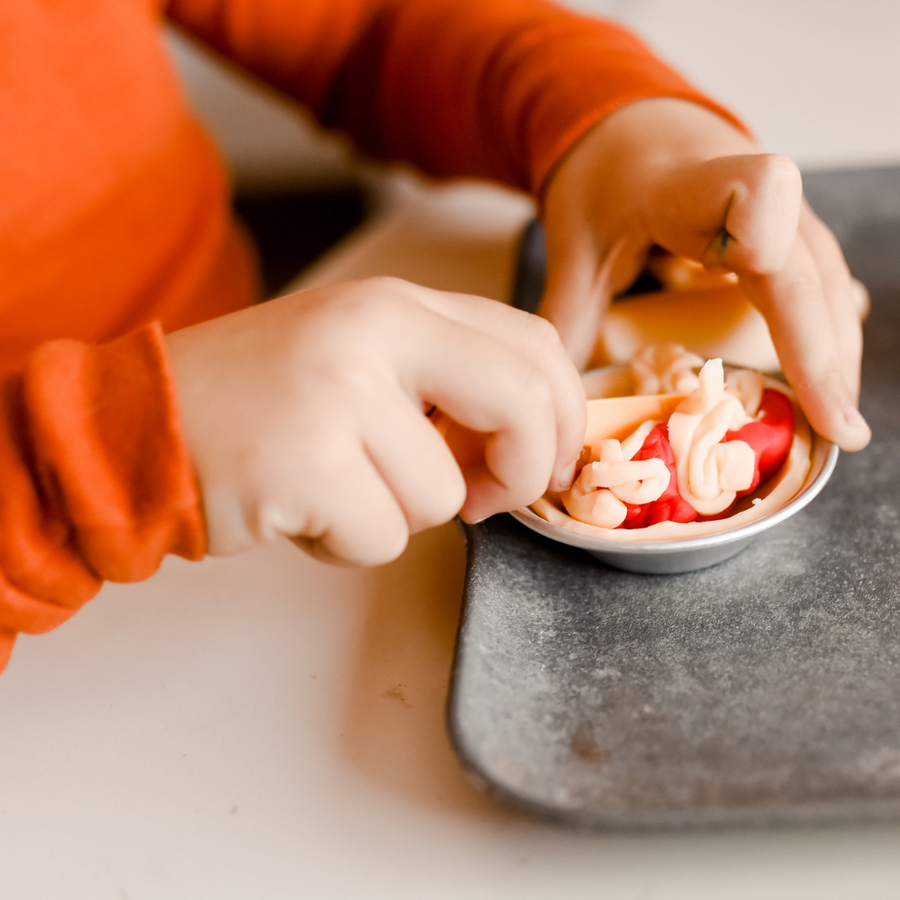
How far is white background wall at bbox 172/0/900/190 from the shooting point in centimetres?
95

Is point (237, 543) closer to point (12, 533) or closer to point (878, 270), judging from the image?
point (12, 533)

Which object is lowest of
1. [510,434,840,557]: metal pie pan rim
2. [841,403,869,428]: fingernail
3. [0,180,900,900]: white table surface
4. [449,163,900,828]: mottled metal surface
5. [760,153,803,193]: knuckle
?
[0,180,900,900]: white table surface

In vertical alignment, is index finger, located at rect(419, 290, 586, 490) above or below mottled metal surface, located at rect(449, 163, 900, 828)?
above

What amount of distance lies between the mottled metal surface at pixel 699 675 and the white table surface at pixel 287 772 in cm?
3

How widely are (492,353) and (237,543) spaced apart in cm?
15

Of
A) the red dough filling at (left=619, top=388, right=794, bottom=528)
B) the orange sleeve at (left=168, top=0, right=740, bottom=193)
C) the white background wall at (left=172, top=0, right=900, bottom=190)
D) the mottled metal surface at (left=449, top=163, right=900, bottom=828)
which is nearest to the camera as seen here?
the mottled metal surface at (left=449, top=163, right=900, bottom=828)

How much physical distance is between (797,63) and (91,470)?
1.04 metres

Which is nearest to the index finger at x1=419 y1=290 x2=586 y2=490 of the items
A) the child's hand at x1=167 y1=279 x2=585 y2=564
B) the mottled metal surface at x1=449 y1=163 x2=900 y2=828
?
the child's hand at x1=167 y1=279 x2=585 y2=564

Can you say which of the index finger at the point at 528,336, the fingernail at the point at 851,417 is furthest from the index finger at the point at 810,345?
the index finger at the point at 528,336

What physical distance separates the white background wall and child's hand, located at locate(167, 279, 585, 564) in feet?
1.99

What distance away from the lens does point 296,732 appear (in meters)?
0.41

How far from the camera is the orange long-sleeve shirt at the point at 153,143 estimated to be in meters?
0.38

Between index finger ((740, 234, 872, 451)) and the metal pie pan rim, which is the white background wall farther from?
the metal pie pan rim

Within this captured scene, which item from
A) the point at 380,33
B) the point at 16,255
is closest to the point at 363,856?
the point at 16,255
